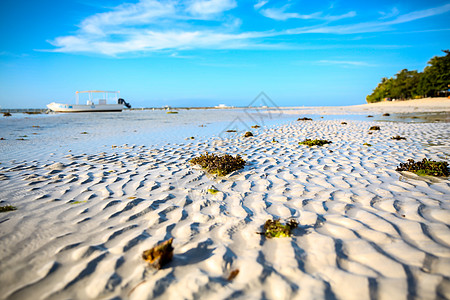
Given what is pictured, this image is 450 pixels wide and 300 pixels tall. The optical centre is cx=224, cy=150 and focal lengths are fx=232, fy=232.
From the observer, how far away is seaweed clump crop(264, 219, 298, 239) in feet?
9.82

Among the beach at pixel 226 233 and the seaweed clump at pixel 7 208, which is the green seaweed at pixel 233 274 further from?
the seaweed clump at pixel 7 208

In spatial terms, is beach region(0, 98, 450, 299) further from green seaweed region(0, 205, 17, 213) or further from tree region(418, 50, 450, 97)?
tree region(418, 50, 450, 97)

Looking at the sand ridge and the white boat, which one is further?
the white boat

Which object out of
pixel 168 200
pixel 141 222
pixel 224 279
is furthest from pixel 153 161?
pixel 224 279

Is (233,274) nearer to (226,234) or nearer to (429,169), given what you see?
(226,234)

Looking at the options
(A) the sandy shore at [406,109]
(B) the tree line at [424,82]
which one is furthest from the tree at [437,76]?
(A) the sandy shore at [406,109]

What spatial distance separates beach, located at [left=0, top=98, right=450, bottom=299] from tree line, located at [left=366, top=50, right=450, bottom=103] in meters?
65.7

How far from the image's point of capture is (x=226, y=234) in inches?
122

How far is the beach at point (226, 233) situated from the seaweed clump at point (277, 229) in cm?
9

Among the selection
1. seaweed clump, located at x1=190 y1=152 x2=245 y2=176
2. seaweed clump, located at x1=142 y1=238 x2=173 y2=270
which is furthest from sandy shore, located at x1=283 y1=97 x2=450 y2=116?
seaweed clump, located at x1=142 y1=238 x2=173 y2=270

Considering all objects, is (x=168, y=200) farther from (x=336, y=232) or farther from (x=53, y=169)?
(x=53, y=169)

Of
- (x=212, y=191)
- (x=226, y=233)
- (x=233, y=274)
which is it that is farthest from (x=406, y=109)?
(x=233, y=274)

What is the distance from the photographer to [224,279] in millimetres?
2299

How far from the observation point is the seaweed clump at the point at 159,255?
2428mm
